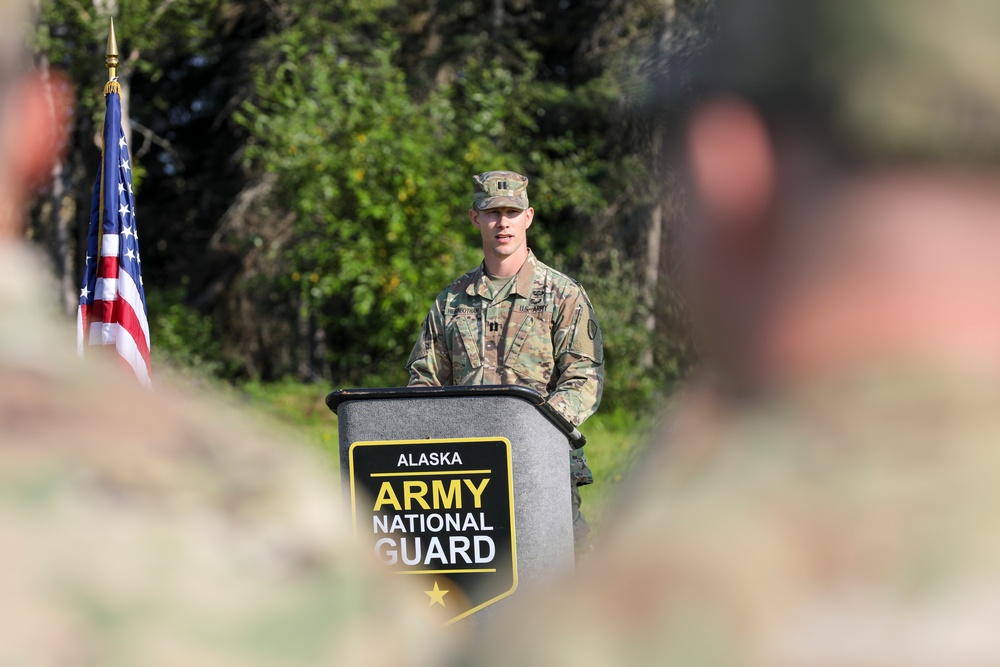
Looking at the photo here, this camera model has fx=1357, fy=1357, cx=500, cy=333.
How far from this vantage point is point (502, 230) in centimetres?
448

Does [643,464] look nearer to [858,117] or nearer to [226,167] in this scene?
[858,117]

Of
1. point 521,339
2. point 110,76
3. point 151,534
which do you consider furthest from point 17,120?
point 110,76

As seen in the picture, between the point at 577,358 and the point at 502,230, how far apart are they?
49 centimetres

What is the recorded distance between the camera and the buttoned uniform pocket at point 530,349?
4.43 meters

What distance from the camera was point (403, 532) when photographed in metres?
3.88

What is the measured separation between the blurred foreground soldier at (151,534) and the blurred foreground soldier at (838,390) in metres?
0.12

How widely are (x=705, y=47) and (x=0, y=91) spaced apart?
476 mm

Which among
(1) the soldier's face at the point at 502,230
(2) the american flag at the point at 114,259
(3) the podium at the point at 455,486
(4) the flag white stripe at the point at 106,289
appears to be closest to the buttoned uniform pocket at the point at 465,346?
(1) the soldier's face at the point at 502,230

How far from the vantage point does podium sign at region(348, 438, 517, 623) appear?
3.88 m

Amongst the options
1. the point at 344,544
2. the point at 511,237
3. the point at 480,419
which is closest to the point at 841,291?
the point at 344,544

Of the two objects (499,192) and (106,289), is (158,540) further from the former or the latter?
(106,289)

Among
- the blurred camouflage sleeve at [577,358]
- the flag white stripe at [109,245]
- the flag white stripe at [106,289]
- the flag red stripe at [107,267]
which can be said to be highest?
the flag white stripe at [109,245]

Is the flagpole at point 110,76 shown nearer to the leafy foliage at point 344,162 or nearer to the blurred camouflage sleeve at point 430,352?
the blurred camouflage sleeve at point 430,352

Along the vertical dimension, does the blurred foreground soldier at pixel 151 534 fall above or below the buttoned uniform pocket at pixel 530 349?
above
